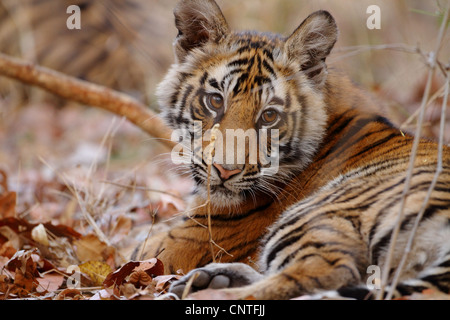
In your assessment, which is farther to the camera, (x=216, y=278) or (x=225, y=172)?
(x=225, y=172)

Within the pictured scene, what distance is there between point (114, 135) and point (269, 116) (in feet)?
15.5

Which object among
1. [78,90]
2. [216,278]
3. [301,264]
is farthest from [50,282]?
[78,90]

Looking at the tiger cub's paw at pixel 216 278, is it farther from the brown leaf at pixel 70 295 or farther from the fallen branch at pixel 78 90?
the fallen branch at pixel 78 90

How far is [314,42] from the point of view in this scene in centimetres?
320

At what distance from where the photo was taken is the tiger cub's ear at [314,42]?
10.1 feet

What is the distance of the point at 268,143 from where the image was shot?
123 inches

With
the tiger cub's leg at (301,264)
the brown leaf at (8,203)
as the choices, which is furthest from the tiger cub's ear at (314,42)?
the brown leaf at (8,203)

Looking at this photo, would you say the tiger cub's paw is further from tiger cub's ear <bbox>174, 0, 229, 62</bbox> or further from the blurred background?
the blurred background

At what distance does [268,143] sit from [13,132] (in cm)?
612

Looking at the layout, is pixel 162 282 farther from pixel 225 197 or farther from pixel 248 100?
pixel 248 100

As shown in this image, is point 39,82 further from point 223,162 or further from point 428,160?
point 428,160

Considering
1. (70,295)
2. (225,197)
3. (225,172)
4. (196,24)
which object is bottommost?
(70,295)

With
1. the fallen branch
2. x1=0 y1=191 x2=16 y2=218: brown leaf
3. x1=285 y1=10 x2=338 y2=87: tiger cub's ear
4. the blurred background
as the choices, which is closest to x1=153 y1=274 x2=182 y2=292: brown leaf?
x1=285 y1=10 x2=338 y2=87: tiger cub's ear

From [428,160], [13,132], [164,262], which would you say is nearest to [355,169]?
[428,160]
